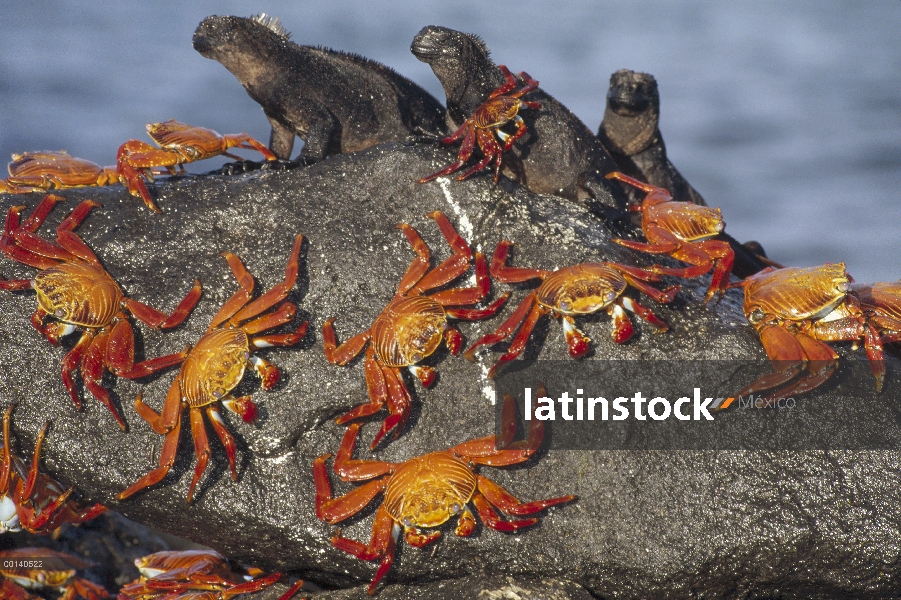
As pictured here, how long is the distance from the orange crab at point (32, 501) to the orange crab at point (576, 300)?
8.43ft

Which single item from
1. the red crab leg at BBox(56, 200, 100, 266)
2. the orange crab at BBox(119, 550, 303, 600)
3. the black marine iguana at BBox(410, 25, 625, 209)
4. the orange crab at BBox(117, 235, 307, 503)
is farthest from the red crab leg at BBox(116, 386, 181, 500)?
the black marine iguana at BBox(410, 25, 625, 209)

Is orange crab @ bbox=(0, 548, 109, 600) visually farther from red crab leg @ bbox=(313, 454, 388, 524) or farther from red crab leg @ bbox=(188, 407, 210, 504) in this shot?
red crab leg @ bbox=(313, 454, 388, 524)

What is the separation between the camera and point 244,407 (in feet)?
12.6

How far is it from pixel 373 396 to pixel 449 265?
2.68 ft

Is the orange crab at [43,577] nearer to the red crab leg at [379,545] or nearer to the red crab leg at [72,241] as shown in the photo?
the red crab leg at [72,241]

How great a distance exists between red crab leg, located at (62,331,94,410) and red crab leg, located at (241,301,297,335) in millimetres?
828

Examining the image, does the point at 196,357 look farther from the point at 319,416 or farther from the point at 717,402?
the point at 717,402

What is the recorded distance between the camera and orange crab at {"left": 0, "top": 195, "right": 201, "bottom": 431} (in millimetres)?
3936

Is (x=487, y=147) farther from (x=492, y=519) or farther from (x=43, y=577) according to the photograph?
(x=43, y=577)

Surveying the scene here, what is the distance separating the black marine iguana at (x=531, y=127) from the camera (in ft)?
17.8

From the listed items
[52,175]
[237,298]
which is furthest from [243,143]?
[237,298]

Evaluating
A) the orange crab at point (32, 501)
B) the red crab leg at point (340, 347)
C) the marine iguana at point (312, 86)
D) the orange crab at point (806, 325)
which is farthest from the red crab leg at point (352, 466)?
the marine iguana at point (312, 86)

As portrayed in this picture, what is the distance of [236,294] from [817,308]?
3.02 metres

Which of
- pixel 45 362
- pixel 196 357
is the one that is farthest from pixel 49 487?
pixel 196 357
